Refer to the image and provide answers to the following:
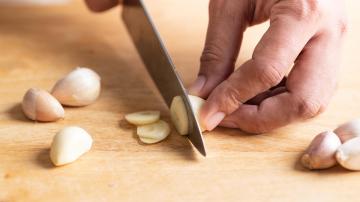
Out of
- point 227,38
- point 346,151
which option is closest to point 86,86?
point 227,38

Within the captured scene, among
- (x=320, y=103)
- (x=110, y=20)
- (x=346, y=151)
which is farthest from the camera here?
(x=110, y=20)

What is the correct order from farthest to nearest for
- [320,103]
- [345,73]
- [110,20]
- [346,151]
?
[110,20] → [345,73] → [320,103] → [346,151]

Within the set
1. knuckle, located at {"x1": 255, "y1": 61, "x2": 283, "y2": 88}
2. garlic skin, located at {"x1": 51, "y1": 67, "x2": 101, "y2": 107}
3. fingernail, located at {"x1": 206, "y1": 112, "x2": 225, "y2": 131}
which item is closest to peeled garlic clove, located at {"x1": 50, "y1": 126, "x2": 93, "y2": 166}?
garlic skin, located at {"x1": 51, "y1": 67, "x2": 101, "y2": 107}

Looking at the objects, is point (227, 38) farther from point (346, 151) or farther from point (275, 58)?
point (346, 151)

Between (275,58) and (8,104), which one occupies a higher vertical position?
(275,58)

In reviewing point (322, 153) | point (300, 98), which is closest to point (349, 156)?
point (322, 153)
